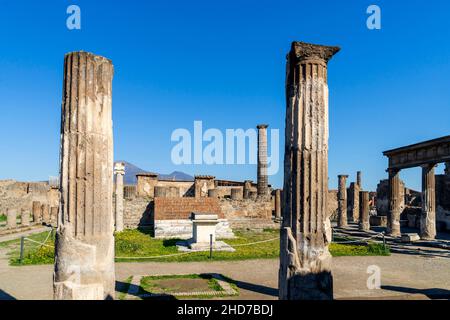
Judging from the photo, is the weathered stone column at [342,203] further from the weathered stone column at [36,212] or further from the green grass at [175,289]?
the weathered stone column at [36,212]

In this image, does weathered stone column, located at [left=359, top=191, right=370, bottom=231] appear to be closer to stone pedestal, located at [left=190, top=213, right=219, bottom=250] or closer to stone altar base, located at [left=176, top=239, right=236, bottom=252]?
stone altar base, located at [left=176, top=239, right=236, bottom=252]

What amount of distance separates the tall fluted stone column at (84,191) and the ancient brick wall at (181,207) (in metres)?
12.3

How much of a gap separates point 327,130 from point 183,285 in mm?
4737

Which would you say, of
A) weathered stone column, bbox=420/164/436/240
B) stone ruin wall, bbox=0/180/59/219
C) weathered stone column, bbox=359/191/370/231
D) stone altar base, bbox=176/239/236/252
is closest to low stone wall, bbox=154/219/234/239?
stone altar base, bbox=176/239/236/252

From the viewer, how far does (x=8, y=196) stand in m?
29.0

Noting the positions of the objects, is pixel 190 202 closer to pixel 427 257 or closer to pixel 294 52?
pixel 427 257

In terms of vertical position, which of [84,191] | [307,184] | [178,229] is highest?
[307,184]

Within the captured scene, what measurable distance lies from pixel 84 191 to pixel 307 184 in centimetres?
319

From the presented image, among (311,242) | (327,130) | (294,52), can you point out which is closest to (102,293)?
(311,242)

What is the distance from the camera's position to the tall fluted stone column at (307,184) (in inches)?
207

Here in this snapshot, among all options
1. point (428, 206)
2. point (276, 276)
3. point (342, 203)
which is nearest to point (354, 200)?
point (342, 203)

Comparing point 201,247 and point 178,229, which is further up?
point 178,229

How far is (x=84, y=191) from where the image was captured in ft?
16.0

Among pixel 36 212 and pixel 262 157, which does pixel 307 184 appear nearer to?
pixel 262 157
